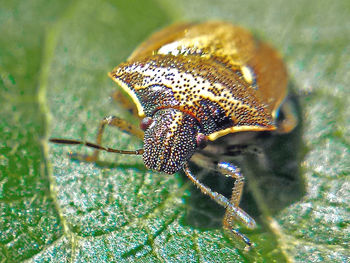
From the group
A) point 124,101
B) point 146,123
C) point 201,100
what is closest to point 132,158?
point 146,123

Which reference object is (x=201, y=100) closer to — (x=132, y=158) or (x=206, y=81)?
(x=206, y=81)

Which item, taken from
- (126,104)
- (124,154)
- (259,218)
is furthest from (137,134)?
(259,218)

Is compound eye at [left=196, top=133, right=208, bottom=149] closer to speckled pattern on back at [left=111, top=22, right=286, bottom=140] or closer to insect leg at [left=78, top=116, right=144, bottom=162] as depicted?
speckled pattern on back at [left=111, top=22, right=286, bottom=140]

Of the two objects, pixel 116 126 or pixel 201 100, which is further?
pixel 116 126

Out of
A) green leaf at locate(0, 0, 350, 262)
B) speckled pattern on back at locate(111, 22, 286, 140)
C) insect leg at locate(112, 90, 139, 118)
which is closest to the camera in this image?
green leaf at locate(0, 0, 350, 262)

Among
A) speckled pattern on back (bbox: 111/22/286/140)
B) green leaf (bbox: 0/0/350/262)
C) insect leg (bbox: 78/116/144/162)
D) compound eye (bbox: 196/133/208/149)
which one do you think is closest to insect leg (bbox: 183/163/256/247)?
green leaf (bbox: 0/0/350/262)

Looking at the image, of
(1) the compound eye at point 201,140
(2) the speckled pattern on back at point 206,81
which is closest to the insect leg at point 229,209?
(1) the compound eye at point 201,140

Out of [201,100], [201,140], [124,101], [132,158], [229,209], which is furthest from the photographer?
[124,101]

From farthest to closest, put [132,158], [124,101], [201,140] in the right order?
[124,101], [132,158], [201,140]
